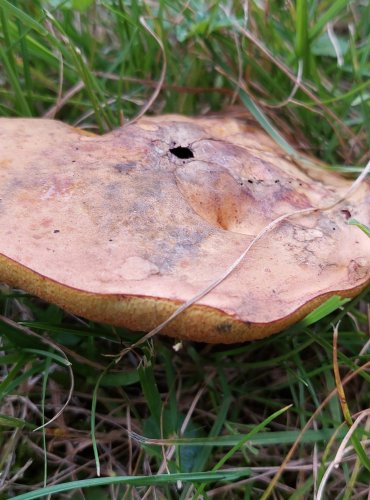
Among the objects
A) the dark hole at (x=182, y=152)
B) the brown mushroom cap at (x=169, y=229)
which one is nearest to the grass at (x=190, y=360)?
the brown mushroom cap at (x=169, y=229)

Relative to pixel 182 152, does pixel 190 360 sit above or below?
below

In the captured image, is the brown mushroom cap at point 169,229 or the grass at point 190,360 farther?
the grass at point 190,360

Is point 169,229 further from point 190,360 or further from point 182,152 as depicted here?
point 190,360

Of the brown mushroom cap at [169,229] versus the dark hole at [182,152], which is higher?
the dark hole at [182,152]

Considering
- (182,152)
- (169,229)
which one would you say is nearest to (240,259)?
(169,229)

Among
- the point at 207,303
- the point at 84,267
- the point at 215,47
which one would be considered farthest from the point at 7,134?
the point at 215,47

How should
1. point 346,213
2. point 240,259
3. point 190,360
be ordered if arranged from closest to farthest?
point 240,259 < point 346,213 < point 190,360

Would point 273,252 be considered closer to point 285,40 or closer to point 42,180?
point 42,180

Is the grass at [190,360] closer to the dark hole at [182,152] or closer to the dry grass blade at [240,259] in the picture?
the dry grass blade at [240,259]
